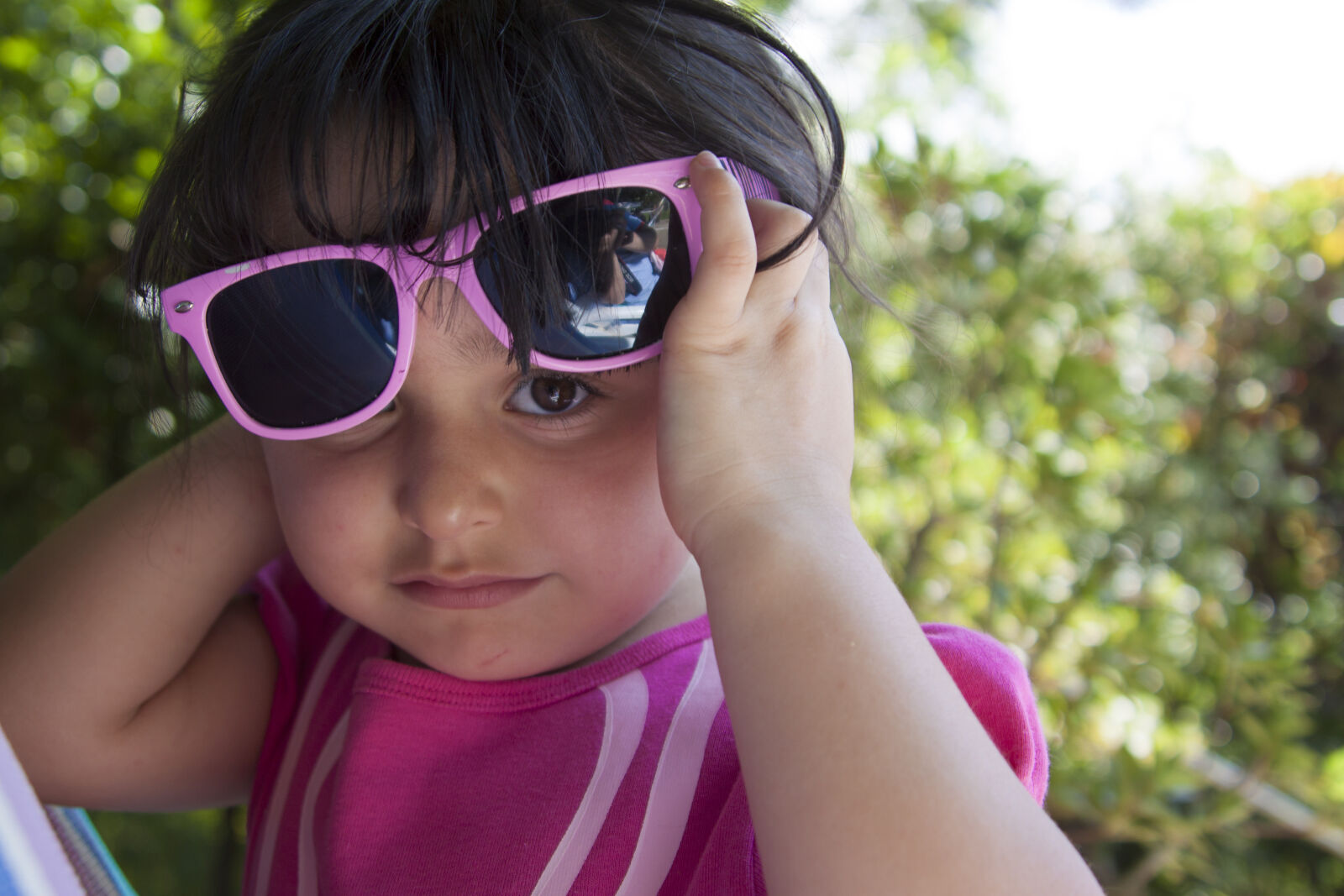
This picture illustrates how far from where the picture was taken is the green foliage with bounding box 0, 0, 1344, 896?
2.31 meters

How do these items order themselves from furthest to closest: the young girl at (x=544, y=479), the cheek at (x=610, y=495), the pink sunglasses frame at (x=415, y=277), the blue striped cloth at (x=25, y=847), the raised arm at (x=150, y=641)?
1. the raised arm at (x=150, y=641)
2. the cheek at (x=610, y=495)
3. the pink sunglasses frame at (x=415, y=277)
4. the young girl at (x=544, y=479)
5. the blue striped cloth at (x=25, y=847)

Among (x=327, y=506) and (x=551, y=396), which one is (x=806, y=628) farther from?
(x=327, y=506)

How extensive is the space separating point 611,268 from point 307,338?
35 centimetres

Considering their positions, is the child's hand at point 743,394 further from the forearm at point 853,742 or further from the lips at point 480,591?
the lips at point 480,591

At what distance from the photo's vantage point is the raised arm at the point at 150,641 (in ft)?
4.35

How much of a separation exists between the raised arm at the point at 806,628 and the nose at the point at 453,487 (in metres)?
0.21

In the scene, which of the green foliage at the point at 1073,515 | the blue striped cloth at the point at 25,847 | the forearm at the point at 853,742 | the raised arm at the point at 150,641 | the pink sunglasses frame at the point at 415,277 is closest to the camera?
the blue striped cloth at the point at 25,847

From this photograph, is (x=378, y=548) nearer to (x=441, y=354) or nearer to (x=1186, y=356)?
(x=441, y=354)

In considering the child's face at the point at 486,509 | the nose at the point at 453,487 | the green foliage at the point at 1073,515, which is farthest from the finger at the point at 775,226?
the green foliage at the point at 1073,515

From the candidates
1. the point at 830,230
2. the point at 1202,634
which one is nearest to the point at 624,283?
the point at 830,230

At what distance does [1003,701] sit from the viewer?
1000 mm

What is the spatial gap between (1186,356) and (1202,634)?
1013 millimetres

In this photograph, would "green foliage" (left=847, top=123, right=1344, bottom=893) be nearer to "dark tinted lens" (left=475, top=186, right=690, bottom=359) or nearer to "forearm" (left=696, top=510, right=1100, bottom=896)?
"dark tinted lens" (left=475, top=186, right=690, bottom=359)

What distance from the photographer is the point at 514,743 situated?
3.90ft
